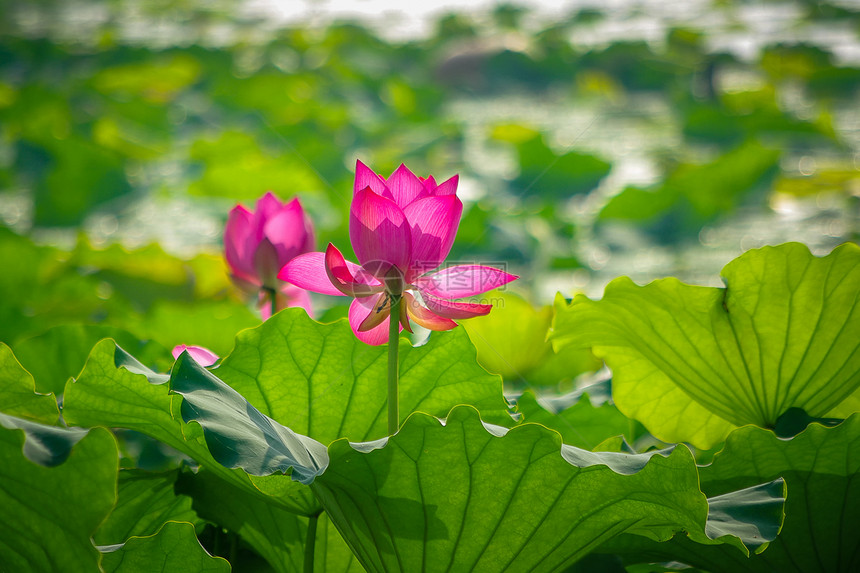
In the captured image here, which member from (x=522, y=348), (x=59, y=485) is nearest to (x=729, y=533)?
(x=59, y=485)

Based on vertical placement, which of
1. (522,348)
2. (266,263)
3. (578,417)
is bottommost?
(522,348)

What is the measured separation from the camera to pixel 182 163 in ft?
9.89

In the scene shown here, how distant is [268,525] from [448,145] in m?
2.57

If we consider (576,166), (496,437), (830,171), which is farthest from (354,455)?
(830,171)

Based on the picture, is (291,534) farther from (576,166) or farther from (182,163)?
(182,163)

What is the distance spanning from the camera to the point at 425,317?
24.0 inches

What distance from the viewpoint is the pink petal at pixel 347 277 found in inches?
22.8

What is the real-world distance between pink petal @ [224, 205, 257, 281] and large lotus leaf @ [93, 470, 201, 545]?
1.01 ft

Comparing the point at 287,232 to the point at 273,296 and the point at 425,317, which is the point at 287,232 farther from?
the point at 425,317

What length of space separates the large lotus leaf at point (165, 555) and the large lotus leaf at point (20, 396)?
0.13 meters

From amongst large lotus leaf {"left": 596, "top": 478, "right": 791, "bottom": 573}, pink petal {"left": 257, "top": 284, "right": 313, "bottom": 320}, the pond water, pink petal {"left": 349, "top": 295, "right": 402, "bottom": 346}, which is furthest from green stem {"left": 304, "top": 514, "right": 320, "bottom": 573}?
the pond water

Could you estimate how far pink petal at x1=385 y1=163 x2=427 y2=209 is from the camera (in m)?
0.63

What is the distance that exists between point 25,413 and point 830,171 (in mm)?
2405

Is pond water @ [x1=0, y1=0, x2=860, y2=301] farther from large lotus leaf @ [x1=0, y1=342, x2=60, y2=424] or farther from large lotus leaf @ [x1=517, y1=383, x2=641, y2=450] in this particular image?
large lotus leaf @ [x1=0, y1=342, x2=60, y2=424]
